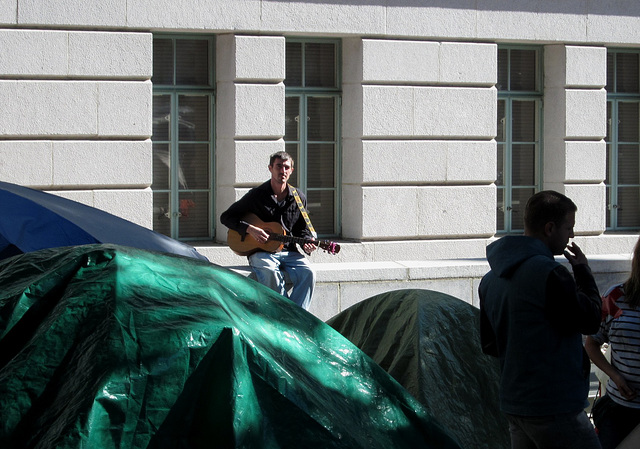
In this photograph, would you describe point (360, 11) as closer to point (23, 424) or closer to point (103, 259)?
point (103, 259)

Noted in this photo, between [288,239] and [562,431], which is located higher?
[288,239]

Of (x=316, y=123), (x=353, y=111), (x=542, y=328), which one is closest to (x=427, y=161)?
(x=353, y=111)

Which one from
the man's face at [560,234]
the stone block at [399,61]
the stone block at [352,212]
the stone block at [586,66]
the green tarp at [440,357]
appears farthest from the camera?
the stone block at [586,66]

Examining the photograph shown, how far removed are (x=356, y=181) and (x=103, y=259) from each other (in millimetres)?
7628

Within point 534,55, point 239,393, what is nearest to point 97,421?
point 239,393

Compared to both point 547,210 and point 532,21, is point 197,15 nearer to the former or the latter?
point 532,21

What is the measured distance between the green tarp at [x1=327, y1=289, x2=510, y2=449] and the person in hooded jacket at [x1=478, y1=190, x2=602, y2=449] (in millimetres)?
368

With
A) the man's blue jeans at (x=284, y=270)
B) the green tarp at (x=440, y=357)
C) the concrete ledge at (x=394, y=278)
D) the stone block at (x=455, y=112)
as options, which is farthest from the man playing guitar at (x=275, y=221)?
the green tarp at (x=440, y=357)

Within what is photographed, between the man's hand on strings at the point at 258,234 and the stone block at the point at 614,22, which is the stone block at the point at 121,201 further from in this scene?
the stone block at the point at 614,22

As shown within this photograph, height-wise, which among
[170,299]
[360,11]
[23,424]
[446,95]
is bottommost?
[23,424]

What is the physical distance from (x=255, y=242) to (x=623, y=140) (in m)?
5.75

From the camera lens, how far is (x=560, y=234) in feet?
13.6

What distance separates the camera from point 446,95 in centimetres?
1091

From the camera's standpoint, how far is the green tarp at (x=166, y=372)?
8.84 ft
